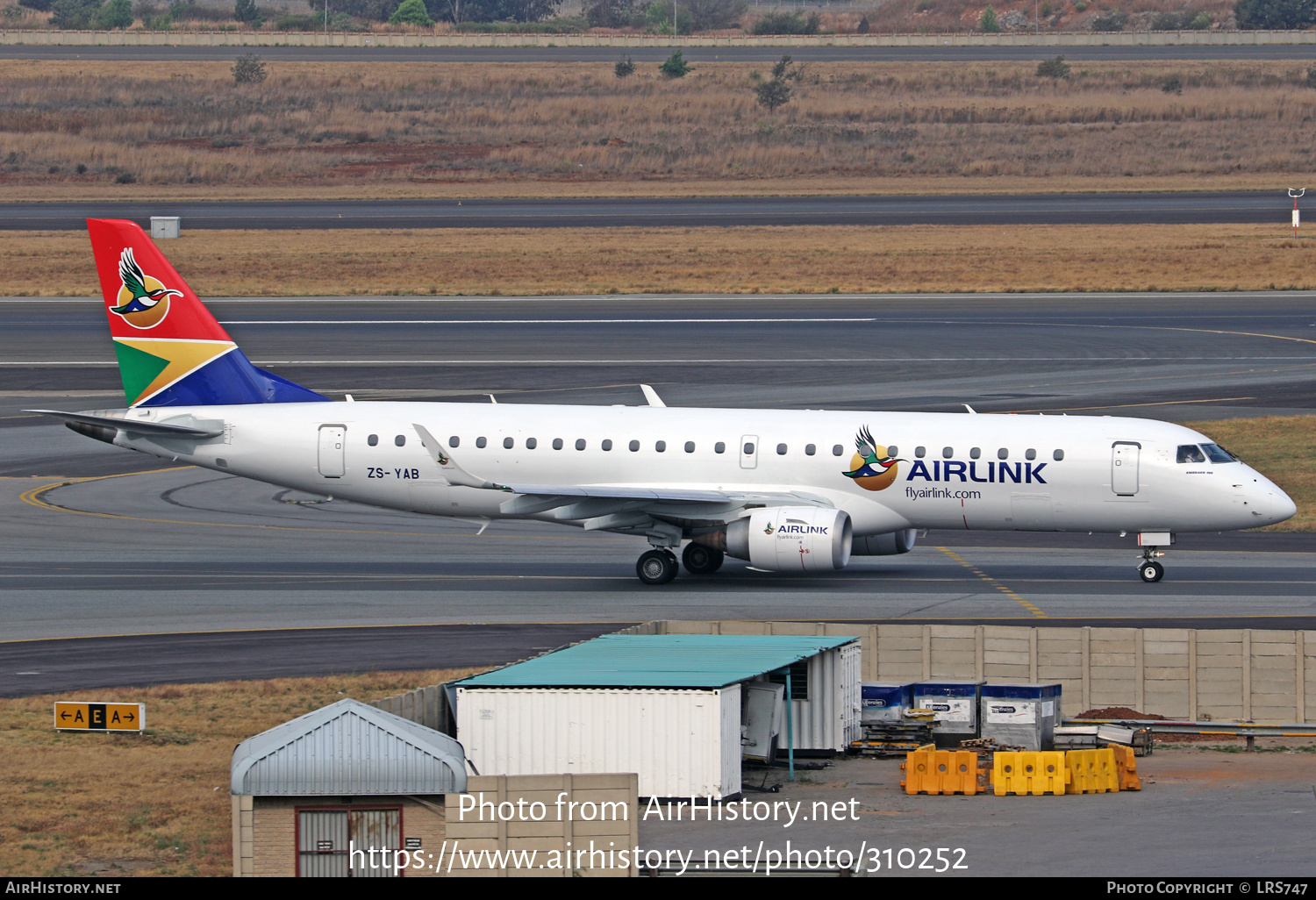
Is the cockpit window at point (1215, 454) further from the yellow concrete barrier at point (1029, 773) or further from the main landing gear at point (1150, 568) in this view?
the yellow concrete barrier at point (1029, 773)

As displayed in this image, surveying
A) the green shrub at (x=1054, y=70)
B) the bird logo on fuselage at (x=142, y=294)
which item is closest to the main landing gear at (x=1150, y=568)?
the bird logo on fuselage at (x=142, y=294)

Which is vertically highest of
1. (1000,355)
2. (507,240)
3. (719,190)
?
(719,190)

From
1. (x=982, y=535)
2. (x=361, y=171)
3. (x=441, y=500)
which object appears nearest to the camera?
(x=441, y=500)

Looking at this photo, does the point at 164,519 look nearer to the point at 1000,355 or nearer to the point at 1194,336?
the point at 1000,355

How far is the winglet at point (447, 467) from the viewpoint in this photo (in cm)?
4044

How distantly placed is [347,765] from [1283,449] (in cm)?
4183

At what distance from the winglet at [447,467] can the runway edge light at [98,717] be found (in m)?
12.8

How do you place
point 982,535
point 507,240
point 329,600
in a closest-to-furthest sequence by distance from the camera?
point 329,600 → point 982,535 → point 507,240

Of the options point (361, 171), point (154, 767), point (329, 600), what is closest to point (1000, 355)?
point (329, 600)

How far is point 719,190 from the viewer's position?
136 meters

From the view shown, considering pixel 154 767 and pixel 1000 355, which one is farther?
pixel 1000 355

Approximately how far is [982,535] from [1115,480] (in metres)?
9.04

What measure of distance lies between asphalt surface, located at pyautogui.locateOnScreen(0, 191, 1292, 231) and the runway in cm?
2654

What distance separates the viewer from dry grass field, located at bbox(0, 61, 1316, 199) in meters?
143
